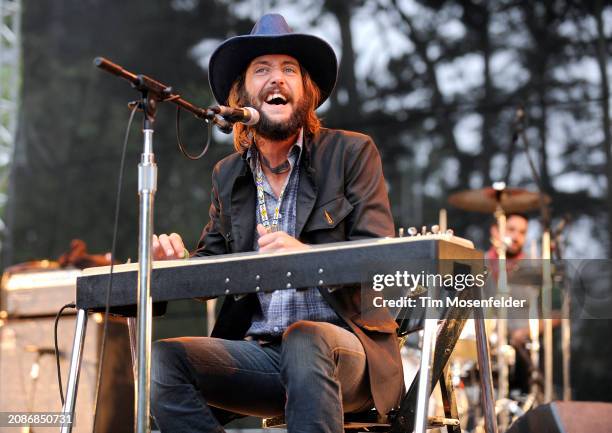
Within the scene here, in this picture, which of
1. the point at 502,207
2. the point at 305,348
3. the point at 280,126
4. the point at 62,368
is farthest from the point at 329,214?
the point at 502,207

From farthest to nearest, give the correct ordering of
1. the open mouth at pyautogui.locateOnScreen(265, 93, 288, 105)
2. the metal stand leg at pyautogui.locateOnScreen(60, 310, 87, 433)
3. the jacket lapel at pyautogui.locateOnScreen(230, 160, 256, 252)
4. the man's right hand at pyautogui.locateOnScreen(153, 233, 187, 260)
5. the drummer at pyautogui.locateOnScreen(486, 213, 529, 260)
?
the drummer at pyautogui.locateOnScreen(486, 213, 529, 260)
the open mouth at pyautogui.locateOnScreen(265, 93, 288, 105)
the jacket lapel at pyautogui.locateOnScreen(230, 160, 256, 252)
the man's right hand at pyautogui.locateOnScreen(153, 233, 187, 260)
the metal stand leg at pyautogui.locateOnScreen(60, 310, 87, 433)

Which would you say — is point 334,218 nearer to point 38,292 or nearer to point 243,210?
point 243,210

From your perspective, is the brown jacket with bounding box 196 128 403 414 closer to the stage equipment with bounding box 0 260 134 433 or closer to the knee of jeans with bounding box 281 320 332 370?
the knee of jeans with bounding box 281 320 332 370

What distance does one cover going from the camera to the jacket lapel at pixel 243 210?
10.1 feet

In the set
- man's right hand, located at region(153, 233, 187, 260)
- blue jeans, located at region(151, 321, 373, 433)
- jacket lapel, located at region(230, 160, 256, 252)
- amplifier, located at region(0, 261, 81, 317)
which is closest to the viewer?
blue jeans, located at region(151, 321, 373, 433)

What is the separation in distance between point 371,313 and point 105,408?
93.1 inches

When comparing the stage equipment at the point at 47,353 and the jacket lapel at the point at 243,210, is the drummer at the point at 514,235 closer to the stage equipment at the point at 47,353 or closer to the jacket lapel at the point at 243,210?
the stage equipment at the point at 47,353

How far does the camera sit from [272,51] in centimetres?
330

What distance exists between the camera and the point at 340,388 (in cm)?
255

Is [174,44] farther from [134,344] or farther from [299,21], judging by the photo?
[134,344]

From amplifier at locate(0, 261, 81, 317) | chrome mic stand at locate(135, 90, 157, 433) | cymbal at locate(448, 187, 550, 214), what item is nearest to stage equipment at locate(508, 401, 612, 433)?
chrome mic stand at locate(135, 90, 157, 433)

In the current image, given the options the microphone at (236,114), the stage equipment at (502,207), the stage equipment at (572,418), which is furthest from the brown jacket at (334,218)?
the stage equipment at (502,207)

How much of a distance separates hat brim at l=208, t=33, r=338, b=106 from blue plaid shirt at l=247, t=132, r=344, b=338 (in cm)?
32

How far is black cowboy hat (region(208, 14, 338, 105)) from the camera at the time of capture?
321 centimetres
